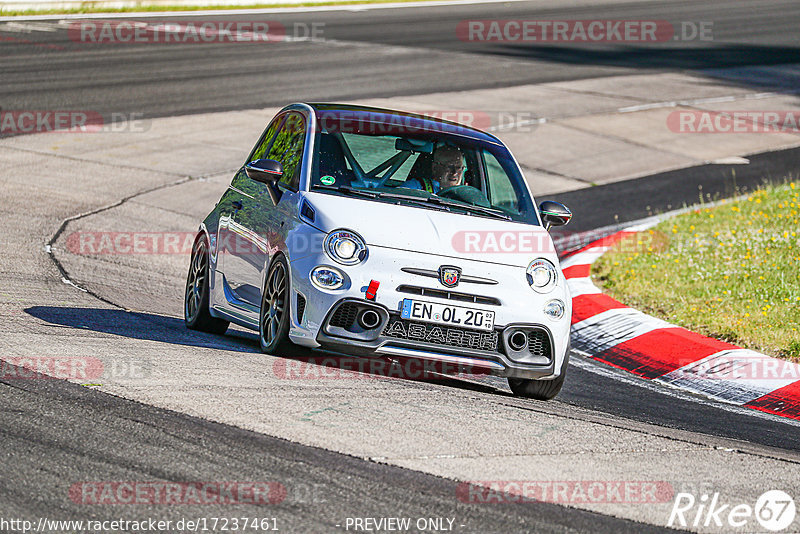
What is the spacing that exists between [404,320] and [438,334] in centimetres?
23

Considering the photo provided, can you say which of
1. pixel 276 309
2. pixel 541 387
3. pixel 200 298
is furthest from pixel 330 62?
pixel 541 387

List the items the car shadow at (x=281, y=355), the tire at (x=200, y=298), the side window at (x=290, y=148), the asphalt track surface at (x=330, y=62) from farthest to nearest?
the asphalt track surface at (x=330, y=62)
the tire at (x=200, y=298)
the side window at (x=290, y=148)
the car shadow at (x=281, y=355)

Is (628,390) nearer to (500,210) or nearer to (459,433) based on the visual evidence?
(500,210)

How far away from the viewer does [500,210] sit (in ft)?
26.3

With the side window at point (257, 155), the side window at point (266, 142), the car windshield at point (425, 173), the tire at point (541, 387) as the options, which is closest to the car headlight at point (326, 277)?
the car windshield at point (425, 173)

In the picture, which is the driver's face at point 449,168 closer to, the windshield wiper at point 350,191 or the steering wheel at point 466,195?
the steering wheel at point 466,195

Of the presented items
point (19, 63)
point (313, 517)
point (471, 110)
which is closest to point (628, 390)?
point (313, 517)

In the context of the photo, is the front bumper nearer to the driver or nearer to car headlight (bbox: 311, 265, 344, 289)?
car headlight (bbox: 311, 265, 344, 289)

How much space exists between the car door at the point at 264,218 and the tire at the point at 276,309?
141mm

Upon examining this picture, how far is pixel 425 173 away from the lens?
8.30m

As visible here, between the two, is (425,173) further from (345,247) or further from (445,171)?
(345,247)

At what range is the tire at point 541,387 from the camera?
7.49 meters

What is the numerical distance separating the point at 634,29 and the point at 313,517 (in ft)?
112

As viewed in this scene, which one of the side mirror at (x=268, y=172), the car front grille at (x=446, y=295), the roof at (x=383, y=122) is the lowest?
the car front grille at (x=446, y=295)
